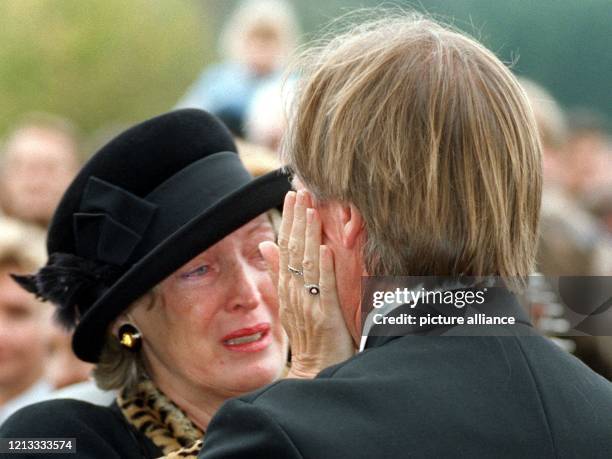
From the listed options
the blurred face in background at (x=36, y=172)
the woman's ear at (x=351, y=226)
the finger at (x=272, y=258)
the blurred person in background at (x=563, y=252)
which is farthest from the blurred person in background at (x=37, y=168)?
the woman's ear at (x=351, y=226)

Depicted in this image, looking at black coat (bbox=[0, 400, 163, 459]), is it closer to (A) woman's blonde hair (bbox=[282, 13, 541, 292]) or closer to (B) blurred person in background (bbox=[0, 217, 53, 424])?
(A) woman's blonde hair (bbox=[282, 13, 541, 292])

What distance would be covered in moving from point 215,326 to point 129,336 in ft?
0.84

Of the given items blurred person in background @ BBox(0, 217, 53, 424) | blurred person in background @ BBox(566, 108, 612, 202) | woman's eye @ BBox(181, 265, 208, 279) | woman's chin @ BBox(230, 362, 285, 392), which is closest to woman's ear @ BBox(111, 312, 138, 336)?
woman's eye @ BBox(181, 265, 208, 279)

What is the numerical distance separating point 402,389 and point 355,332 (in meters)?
0.32

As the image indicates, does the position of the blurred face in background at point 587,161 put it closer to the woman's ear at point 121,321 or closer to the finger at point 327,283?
the woman's ear at point 121,321

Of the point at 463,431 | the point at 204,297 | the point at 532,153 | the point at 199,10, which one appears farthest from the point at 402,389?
the point at 199,10

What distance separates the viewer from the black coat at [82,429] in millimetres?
3023

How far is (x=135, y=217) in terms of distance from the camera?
3.19 m

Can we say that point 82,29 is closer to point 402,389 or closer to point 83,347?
point 83,347

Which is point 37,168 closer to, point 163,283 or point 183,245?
point 163,283

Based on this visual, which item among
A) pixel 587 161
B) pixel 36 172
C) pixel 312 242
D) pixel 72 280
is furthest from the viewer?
pixel 587 161

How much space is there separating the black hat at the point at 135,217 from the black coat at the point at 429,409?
3.68ft

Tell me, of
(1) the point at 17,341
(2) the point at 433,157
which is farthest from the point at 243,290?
(1) the point at 17,341

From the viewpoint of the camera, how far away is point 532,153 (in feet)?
7.18
